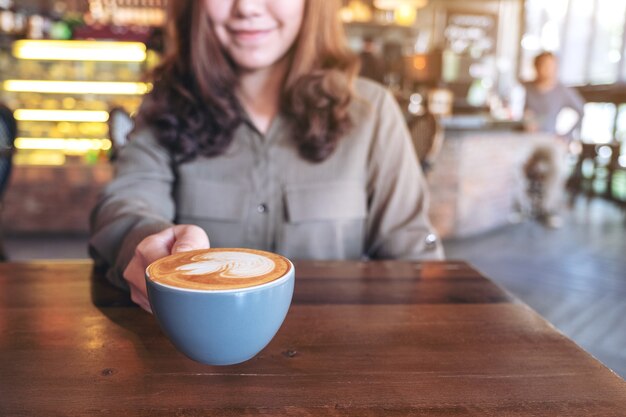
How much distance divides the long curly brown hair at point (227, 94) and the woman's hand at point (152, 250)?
0.55 m

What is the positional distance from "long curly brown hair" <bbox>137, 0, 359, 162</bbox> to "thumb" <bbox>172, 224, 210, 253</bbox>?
1.83 ft

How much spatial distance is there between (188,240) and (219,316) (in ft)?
0.70

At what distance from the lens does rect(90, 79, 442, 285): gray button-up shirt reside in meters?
1.22

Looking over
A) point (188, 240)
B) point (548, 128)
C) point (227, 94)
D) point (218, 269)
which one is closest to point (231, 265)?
point (218, 269)

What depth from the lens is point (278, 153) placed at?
1.25m

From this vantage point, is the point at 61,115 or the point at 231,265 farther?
the point at 61,115

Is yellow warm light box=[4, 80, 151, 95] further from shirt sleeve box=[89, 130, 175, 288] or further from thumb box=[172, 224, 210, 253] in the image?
thumb box=[172, 224, 210, 253]

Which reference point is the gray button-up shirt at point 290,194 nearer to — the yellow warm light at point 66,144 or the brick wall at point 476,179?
the brick wall at point 476,179

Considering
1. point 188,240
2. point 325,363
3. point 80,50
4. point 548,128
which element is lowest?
point 325,363

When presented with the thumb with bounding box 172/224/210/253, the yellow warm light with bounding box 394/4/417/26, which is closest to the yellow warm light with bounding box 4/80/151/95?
the thumb with bounding box 172/224/210/253

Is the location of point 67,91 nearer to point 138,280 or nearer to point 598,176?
point 138,280

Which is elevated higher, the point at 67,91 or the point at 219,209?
the point at 67,91

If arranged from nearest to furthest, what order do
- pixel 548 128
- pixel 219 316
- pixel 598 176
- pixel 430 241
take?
pixel 219 316 → pixel 430 241 → pixel 548 128 → pixel 598 176

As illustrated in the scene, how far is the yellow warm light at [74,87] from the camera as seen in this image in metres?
4.25
